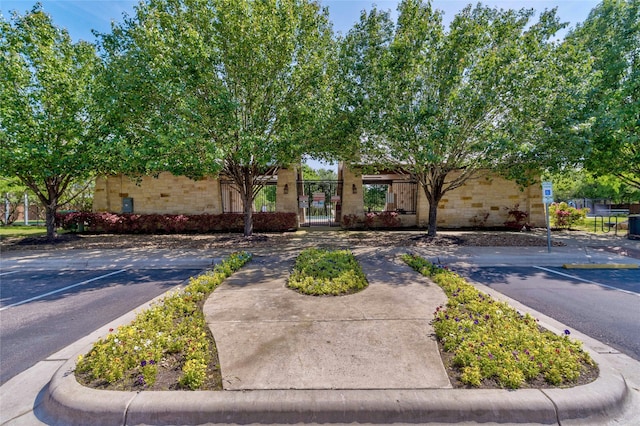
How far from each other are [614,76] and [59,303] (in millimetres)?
18253

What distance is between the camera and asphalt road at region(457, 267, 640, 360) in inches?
158

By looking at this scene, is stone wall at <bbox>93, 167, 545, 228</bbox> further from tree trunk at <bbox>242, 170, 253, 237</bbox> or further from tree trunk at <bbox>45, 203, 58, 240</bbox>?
tree trunk at <bbox>45, 203, 58, 240</bbox>

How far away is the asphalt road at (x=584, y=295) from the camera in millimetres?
4020

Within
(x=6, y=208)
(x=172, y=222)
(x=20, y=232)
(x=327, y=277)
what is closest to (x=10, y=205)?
(x=6, y=208)

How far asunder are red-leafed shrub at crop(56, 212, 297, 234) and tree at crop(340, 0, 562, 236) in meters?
6.56

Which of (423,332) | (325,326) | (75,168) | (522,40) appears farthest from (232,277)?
(522,40)

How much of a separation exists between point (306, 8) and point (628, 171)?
14310 mm

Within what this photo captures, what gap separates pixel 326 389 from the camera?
8.21 feet

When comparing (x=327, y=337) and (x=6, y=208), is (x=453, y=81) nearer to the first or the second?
(x=327, y=337)

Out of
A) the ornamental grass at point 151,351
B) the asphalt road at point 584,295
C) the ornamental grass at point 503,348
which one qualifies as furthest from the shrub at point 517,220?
the ornamental grass at point 151,351

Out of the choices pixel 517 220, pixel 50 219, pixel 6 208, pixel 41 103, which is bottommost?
pixel 517 220

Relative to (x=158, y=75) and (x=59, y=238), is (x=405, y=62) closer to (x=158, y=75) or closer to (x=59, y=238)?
(x=158, y=75)

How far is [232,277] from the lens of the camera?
20.4 ft

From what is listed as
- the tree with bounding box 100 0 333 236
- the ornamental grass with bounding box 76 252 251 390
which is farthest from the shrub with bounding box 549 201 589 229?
the ornamental grass with bounding box 76 252 251 390
